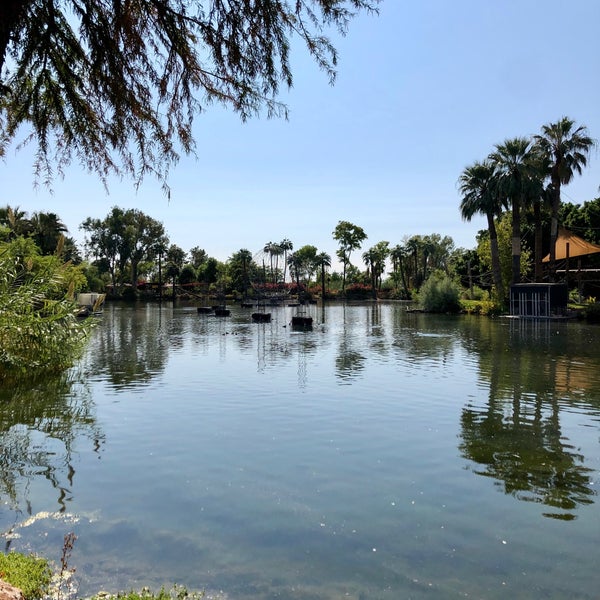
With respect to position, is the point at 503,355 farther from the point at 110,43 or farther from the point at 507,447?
the point at 110,43

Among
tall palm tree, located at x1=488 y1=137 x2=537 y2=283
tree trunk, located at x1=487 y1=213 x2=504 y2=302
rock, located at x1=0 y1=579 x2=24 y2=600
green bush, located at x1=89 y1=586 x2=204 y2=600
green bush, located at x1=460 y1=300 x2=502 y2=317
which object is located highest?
tall palm tree, located at x1=488 y1=137 x2=537 y2=283

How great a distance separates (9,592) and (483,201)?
2182 inches

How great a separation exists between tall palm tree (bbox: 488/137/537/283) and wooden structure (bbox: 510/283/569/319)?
4.91m

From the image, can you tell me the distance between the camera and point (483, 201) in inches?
2111

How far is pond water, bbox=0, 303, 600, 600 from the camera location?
5562mm

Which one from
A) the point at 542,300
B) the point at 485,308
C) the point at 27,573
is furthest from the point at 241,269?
the point at 27,573

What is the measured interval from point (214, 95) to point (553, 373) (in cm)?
1721

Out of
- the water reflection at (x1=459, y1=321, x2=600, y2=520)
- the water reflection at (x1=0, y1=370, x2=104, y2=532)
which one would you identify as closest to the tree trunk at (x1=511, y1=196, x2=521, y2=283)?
the water reflection at (x1=459, y1=321, x2=600, y2=520)

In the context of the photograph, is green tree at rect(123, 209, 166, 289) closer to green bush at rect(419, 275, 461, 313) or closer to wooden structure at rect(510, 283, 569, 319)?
green bush at rect(419, 275, 461, 313)

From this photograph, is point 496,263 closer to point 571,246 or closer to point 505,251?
point 505,251

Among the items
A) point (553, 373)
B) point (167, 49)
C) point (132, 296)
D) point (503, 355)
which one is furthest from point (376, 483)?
point (132, 296)

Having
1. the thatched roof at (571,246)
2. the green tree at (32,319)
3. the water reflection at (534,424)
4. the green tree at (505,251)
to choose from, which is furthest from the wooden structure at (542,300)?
the green tree at (32,319)

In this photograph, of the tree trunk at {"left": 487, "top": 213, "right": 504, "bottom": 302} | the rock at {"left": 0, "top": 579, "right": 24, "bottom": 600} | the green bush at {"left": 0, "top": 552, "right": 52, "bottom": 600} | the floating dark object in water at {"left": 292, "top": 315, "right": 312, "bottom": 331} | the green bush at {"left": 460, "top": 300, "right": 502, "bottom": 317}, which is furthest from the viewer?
the tree trunk at {"left": 487, "top": 213, "right": 504, "bottom": 302}

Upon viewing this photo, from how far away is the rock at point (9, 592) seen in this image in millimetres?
3783
